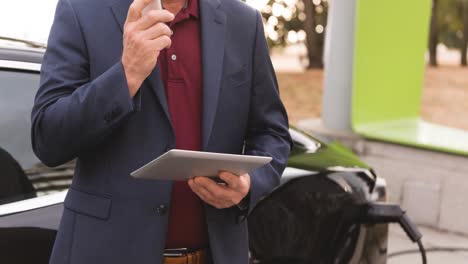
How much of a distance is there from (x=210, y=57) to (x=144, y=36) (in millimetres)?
292

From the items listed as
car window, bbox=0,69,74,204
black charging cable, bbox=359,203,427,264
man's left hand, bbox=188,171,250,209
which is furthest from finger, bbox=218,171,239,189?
black charging cable, bbox=359,203,427,264

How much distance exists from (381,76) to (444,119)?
18.9ft

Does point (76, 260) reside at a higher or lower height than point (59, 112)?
lower

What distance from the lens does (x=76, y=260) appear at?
1764 mm

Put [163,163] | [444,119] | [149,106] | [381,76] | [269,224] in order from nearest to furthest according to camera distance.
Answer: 1. [163,163]
2. [149,106]
3. [269,224]
4. [381,76]
5. [444,119]

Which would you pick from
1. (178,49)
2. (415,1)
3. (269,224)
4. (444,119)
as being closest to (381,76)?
(415,1)

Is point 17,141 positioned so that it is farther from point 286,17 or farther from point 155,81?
point 286,17

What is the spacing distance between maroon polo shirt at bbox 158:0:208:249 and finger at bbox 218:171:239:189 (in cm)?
16

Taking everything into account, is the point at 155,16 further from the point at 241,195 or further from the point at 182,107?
the point at 241,195

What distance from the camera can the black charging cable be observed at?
3.10m

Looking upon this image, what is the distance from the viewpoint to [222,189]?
66.9 inches

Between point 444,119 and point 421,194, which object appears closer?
point 421,194

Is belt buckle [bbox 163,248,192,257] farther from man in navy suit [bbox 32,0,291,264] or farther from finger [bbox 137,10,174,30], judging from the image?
finger [bbox 137,10,174,30]

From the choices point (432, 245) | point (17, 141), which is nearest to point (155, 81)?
point (17, 141)
